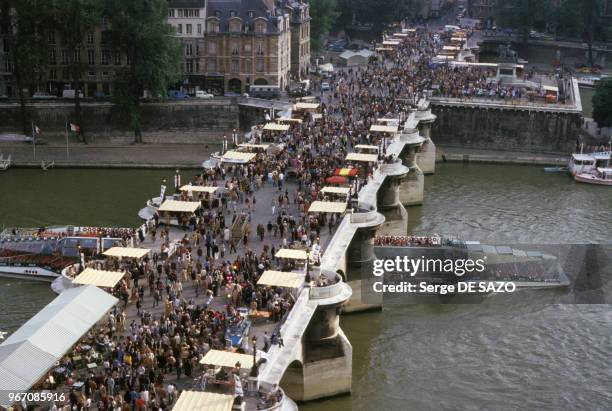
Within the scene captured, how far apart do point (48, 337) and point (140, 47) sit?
52886mm

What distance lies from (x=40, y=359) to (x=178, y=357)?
4586mm

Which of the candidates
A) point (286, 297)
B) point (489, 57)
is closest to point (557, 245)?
point (286, 297)

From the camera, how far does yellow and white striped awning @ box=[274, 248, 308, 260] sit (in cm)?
4288

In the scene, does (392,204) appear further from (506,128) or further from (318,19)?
(318,19)

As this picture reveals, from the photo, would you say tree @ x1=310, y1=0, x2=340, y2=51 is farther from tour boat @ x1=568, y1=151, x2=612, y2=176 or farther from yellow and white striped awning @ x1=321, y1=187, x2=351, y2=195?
yellow and white striped awning @ x1=321, y1=187, x2=351, y2=195

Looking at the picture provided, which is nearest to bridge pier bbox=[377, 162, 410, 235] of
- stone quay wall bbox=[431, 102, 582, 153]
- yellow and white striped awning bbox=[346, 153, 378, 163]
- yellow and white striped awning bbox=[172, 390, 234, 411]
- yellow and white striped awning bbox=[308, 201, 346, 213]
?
yellow and white striped awning bbox=[346, 153, 378, 163]

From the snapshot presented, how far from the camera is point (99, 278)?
1574 inches

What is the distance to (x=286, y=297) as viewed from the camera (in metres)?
39.8

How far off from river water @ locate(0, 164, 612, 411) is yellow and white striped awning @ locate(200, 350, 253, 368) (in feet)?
26.9

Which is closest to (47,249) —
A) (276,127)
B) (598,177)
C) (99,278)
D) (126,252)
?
(126,252)

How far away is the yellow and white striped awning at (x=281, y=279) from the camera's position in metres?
39.8

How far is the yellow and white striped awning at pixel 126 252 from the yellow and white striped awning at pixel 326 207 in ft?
32.5

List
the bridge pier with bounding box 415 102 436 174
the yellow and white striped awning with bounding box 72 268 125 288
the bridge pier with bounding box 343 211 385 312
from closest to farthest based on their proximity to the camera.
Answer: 1. the yellow and white striped awning with bounding box 72 268 125 288
2. the bridge pier with bounding box 343 211 385 312
3. the bridge pier with bounding box 415 102 436 174

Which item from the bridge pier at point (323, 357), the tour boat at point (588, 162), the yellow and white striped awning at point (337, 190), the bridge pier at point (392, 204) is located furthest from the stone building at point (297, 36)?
the bridge pier at point (323, 357)
